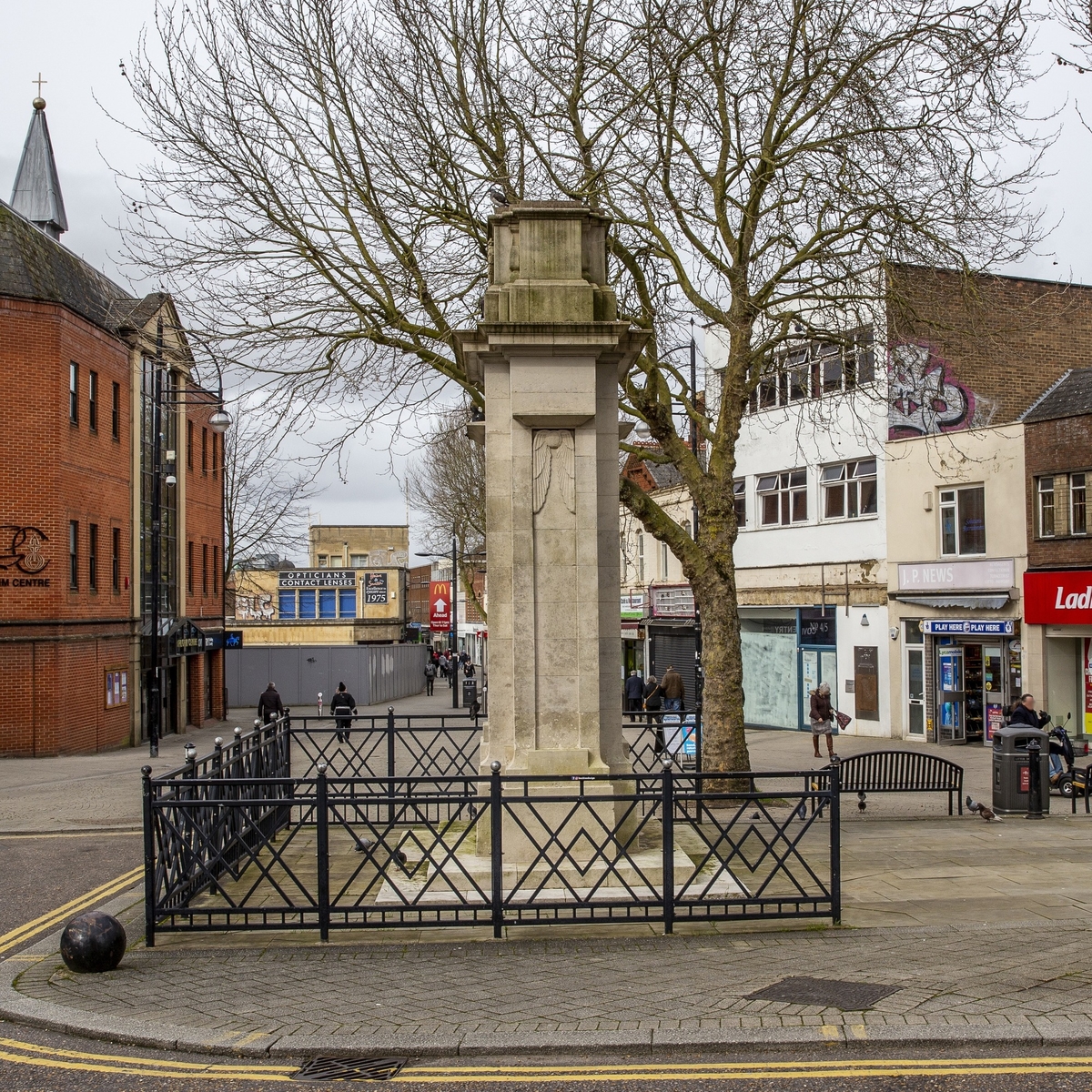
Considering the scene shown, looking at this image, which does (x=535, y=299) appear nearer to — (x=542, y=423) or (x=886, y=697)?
(x=542, y=423)

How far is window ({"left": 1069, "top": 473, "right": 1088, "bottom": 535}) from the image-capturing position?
24250 millimetres

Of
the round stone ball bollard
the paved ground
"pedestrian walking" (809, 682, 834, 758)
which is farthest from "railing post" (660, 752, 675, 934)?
"pedestrian walking" (809, 682, 834, 758)

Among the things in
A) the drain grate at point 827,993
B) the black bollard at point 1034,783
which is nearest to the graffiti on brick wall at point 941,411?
the black bollard at point 1034,783

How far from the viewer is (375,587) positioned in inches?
2931

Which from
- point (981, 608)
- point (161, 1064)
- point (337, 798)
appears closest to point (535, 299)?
point (337, 798)

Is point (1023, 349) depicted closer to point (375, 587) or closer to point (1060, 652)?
point (1060, 652)

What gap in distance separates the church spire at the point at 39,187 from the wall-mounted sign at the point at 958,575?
27338 mm

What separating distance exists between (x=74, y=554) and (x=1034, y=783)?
22.3 metres

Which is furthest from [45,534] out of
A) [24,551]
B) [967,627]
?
[967,627]

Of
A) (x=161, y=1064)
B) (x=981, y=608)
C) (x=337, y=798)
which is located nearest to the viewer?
(x=161, y=1064)

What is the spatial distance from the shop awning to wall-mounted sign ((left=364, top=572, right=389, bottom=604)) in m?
49.3

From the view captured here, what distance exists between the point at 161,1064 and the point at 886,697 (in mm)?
24421

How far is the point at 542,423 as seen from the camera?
10820 millimetres

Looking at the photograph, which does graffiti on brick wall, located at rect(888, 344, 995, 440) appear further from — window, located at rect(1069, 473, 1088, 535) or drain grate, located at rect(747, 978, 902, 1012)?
drain grate, located at rect(747, 978, 902, 1012)
